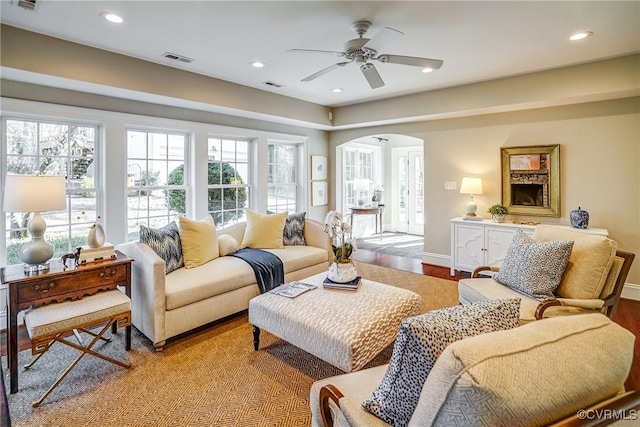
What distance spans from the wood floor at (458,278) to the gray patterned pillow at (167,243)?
325 centimetres

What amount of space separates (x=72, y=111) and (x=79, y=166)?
58 centimetres

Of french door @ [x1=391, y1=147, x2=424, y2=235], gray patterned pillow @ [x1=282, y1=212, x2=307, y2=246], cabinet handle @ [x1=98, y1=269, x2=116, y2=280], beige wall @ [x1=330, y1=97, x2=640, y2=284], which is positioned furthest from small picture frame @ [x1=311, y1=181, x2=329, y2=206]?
cabinet handle @ [x1=98, y1=269, x2=116, y2=280]

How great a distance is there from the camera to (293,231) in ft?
14.9

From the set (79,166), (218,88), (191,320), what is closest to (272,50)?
(218,88)

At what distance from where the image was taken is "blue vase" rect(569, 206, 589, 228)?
3.94 meters

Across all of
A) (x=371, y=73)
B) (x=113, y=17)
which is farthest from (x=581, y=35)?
(x=113, y=17)

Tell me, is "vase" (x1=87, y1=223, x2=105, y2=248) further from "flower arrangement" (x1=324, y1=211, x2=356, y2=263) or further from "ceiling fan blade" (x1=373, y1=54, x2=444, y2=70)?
"ceiling fan blade" (x1=373, y1=54, x2=444, y2=70)

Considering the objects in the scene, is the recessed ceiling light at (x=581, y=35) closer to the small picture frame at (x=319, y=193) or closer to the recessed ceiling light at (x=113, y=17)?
the recessed ceiling light at (x=113, y=17)

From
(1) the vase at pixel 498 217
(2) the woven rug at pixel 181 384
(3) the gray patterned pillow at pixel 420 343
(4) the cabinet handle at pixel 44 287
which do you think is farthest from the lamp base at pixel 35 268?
(1) the vase at pixel 498 217

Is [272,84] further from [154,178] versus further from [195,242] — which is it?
[195,242]

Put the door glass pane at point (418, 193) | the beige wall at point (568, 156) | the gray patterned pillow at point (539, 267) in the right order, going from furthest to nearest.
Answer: the door glass pane at point (418, 193) → the beige wall at point (568, 156) → the gray patterned pillow at point (539, 267)

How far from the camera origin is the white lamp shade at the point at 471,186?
4.75 m

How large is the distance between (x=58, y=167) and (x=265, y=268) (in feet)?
7.82

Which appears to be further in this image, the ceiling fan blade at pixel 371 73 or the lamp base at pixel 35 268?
the ceiling fan blade at pixel 371 73
